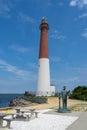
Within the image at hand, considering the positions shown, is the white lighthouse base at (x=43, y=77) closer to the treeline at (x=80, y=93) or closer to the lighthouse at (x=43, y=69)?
the lighthouse at (x=43, y=69)

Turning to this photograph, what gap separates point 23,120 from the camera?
15273 millimetres

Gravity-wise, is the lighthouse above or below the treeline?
above

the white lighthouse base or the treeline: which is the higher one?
the white lighthouse base

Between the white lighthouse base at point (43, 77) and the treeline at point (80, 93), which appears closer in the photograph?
the white lighthouse base at point (43, 77)

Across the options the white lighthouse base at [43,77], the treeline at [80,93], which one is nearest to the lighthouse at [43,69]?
the white lighthouse base at [43,77]

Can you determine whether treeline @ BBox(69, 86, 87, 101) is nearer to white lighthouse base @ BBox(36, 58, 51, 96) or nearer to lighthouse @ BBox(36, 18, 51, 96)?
lighthouse @ BBox(36, 18, 51, 96)

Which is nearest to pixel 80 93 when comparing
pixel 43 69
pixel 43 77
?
pixel 43 77

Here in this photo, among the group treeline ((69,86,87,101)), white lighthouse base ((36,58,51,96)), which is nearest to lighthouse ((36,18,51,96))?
white lighthouse base ((36,58,51,96))

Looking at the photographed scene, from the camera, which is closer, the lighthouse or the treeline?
the lighthouse

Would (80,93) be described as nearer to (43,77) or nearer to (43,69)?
(43,77)

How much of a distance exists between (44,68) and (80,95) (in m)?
9.53

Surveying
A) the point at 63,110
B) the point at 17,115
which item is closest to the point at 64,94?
the point at 63,110

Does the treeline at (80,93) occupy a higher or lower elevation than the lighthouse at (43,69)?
lower

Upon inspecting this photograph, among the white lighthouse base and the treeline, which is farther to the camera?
the treeline
